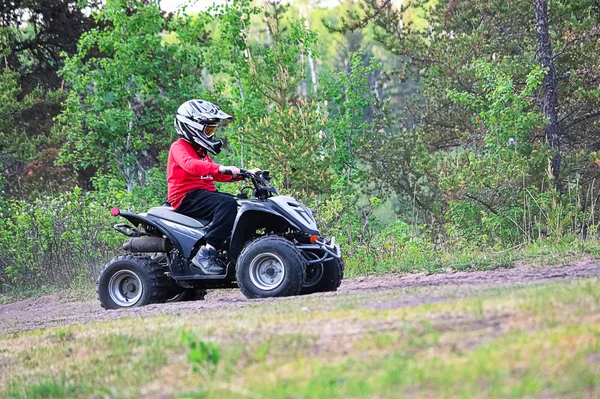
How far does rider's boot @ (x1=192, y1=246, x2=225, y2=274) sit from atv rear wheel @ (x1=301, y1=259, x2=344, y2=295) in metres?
0.99

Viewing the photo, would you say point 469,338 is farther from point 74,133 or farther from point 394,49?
point 394,49

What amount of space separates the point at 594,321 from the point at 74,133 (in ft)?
59.0

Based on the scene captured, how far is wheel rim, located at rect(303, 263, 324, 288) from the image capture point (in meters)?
10.3

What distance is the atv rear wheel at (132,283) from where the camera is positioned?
10.7m

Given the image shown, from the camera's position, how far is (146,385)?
17.9ft

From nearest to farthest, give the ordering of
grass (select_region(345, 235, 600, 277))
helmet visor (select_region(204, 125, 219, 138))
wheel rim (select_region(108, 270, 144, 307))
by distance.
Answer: helmet visor (select_region(204, 125, 219, 138)) → wheel rim (select_region(108, 270, 144, 307)) → grass (select_region(345, 235, 600, 277))

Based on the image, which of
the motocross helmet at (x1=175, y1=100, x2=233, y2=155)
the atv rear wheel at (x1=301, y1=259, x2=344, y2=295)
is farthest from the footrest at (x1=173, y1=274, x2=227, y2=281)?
the motocross helmet at (x1=175, y1=100, x2=233, y2=155)

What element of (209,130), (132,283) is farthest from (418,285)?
(132,283)

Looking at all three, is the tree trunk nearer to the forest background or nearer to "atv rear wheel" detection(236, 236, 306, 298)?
the forest background

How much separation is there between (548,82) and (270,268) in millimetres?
11170

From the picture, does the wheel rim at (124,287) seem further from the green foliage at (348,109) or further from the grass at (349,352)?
the green foliage at (348,109)

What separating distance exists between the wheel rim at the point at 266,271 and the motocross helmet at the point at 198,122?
59.9 inches

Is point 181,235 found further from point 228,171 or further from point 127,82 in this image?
point 127,82

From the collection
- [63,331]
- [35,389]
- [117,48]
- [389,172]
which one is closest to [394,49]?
[389,172]
